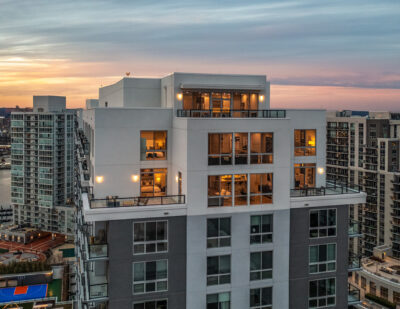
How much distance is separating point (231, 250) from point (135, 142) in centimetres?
640

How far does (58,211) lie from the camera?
87.9 metres

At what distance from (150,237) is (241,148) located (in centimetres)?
532

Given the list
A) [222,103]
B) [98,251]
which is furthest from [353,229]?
[98,251]

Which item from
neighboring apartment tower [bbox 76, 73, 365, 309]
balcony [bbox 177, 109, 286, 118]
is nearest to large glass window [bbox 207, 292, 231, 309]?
neighboring apartment tower [bbox 76, 73, 365, 309]

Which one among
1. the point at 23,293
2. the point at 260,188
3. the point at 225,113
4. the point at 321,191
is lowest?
the point at 23,293

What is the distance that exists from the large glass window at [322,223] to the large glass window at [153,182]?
6975 millimetres

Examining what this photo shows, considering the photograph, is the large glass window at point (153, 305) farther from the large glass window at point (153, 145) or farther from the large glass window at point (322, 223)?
the large glass window at point (322, 223)

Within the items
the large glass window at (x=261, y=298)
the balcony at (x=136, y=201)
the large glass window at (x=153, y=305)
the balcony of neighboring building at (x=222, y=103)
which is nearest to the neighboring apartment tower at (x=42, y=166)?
the balcony of neighboring building at (x=222, y=103)

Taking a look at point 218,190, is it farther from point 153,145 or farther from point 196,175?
point 153,145

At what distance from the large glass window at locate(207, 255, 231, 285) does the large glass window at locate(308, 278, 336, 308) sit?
4.20 m

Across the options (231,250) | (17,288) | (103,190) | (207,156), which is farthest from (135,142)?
(17,288)

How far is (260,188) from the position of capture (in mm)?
17109

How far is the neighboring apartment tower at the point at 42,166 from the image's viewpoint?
292ft

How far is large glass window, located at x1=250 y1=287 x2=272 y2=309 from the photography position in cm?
1708
